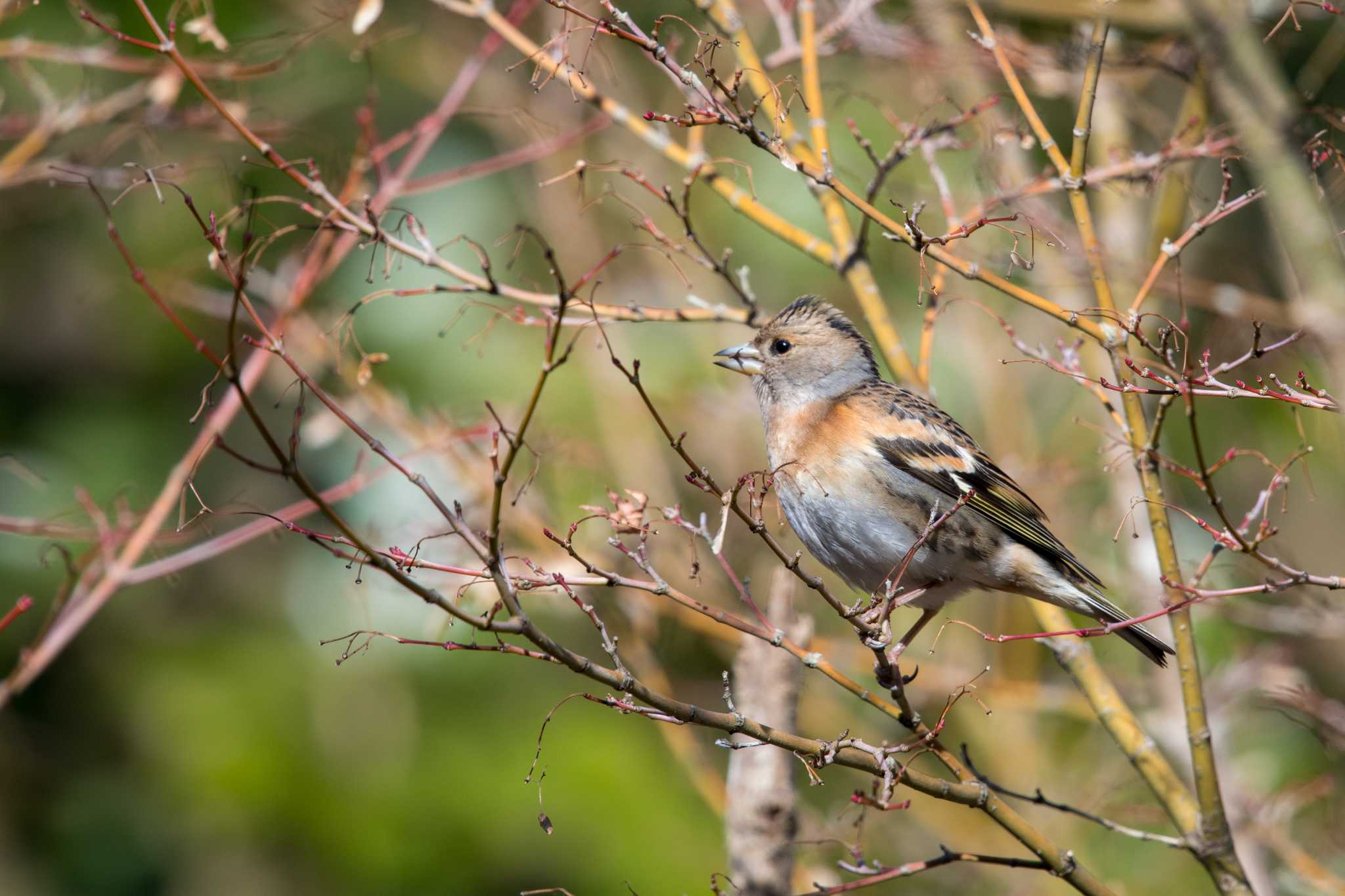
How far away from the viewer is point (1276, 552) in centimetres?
596

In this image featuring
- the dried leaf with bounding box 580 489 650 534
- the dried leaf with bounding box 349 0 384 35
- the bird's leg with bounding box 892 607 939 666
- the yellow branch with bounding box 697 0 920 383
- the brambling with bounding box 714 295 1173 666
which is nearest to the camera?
the dried leaf with bounding box 580 489 650 534

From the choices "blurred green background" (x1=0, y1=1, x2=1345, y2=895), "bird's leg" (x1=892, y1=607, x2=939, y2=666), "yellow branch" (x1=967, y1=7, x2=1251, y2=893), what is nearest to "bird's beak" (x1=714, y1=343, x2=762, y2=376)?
"blurred green background" (x1=0, y1=1, x2=1345, y2=895)

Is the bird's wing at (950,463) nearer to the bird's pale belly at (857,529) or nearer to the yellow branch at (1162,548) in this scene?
the bird's pale belly at (857,529)

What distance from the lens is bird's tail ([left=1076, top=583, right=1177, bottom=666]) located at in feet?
13.6

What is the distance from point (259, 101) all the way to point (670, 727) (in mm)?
4214

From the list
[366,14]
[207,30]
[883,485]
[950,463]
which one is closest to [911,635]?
[883,485]

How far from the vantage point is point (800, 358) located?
4.91 m

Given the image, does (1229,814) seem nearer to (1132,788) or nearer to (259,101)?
(1132,788)

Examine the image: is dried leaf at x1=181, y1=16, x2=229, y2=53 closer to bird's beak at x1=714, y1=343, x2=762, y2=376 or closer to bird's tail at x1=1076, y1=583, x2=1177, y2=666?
bird's beak at x1=714, y1=343, x2=762, y2=376

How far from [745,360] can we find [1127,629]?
171 centimetres

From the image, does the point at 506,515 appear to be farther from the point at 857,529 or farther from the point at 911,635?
the point at 911,635

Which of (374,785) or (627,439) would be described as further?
(374,785)

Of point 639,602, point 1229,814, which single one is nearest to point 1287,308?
point 1229,814

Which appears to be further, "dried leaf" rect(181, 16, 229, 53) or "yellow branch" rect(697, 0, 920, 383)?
"yellow branch" rect(697, 0, 920, 383)
